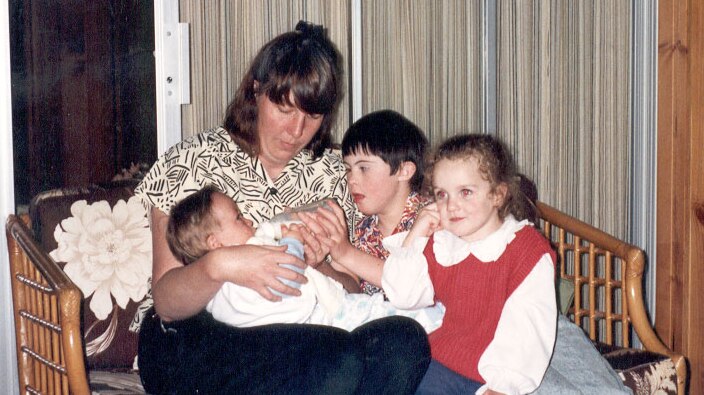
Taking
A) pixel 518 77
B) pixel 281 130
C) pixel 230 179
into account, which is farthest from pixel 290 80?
pixel 518 77

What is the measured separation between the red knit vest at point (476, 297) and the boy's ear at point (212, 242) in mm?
510

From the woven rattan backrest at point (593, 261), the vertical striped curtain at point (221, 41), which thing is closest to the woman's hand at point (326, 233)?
the woven rattan backrest at point (593, 261)

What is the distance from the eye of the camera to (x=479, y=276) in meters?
1.76

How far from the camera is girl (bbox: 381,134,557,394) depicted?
5.38 feet

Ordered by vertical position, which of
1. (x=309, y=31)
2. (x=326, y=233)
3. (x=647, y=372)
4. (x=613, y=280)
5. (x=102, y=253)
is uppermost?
(x=309, y=31)

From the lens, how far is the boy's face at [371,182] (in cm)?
208

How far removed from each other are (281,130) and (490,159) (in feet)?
1.80

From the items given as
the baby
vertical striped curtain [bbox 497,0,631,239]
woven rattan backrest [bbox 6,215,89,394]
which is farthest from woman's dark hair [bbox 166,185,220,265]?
vertical striped curtain [bbox 497,0,631,239]

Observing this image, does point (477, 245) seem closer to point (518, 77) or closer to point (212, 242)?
point (212, 242)

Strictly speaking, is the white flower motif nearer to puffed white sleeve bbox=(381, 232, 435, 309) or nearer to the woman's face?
the woman's face

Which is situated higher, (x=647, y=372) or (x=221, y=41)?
(x=221, y=41)

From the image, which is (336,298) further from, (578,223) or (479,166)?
(578,223)

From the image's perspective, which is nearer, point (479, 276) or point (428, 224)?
point (479, 276)

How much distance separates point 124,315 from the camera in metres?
2.19
